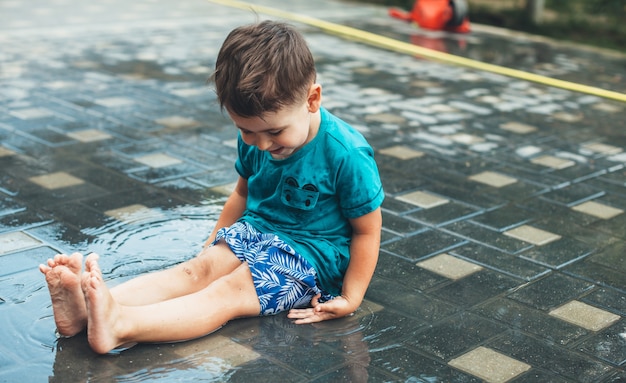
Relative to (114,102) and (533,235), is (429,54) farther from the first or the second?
(533,235)

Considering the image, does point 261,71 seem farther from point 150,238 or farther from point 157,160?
point 157,160

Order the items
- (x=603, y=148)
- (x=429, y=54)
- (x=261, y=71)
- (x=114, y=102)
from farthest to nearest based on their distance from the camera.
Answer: (x=429, y=54) < (x=114, y=102) < (x=603, y=148) < (x=261, y=71)

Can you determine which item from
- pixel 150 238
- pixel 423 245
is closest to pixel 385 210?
pixel 423 245

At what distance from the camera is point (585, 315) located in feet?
9.45

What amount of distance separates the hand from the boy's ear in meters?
0.63

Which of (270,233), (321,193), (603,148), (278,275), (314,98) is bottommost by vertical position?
(603,148)

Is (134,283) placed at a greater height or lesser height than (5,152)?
greater

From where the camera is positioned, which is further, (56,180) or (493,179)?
(493,179)

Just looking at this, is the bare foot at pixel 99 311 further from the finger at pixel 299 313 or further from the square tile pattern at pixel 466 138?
the square tile pattern at pixel 466 138

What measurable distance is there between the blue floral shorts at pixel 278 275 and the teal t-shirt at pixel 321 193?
0.04 meters

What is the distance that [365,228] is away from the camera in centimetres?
271

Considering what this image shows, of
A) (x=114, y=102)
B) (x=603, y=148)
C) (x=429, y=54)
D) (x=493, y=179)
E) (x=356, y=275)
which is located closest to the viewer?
(x=356, y=275)

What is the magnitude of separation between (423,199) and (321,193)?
56.6 inches

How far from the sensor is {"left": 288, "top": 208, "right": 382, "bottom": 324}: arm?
270 centimetres
